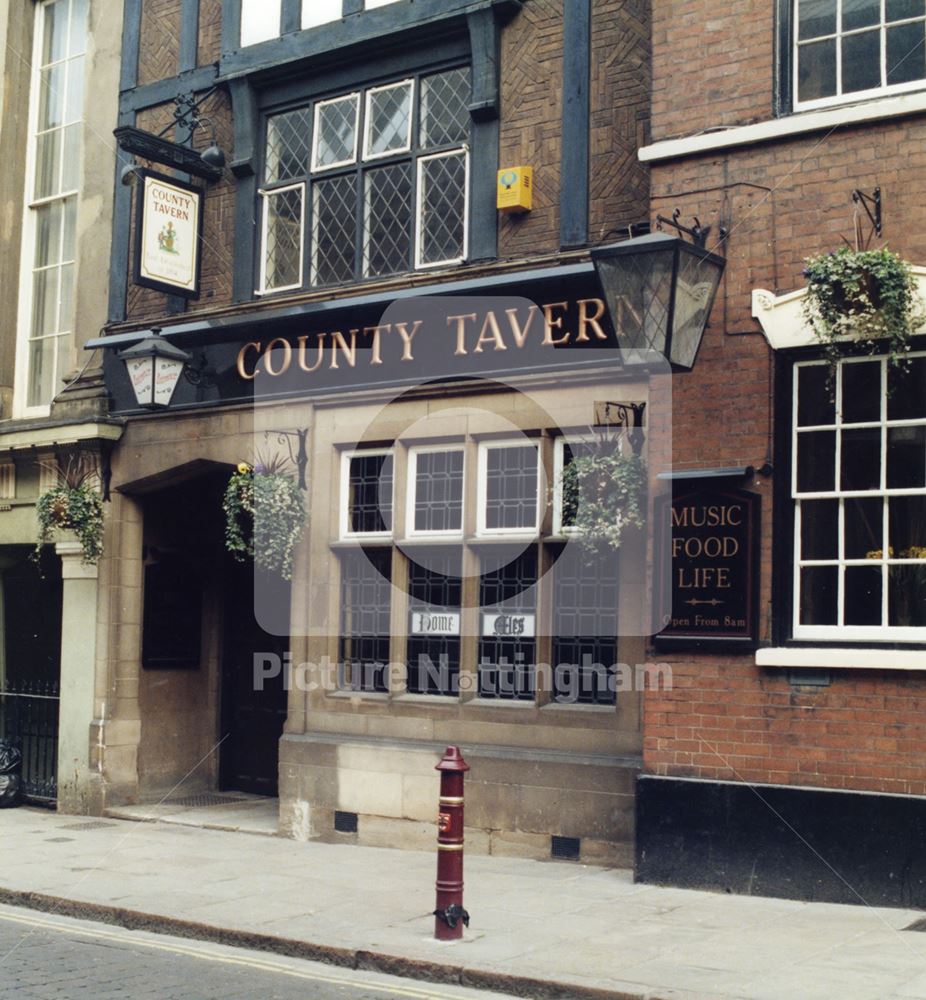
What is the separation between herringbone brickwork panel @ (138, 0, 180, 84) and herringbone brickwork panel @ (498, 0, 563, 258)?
13.9 ft

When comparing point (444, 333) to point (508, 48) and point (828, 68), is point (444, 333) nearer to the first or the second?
point (508, 48)

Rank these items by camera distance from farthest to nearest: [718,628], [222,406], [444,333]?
[222,406]
[444,333]
[718,628]

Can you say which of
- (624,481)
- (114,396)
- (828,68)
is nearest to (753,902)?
(624,481)

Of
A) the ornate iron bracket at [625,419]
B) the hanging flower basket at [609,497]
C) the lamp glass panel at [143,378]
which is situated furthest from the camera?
the lamp glass panel at [143,378]

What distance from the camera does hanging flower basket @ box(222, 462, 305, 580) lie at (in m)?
11.8

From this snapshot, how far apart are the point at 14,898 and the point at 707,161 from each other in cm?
726

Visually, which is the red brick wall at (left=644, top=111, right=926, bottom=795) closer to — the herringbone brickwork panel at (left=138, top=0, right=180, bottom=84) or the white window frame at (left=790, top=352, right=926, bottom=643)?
the white window frame at (left=790, top=352, right=926, bottom=643)

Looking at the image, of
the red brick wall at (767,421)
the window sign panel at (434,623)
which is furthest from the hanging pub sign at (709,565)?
the window sign panel at (434,623)

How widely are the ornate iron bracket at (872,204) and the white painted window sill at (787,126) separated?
1.70ft

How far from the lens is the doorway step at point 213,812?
41.0 ft

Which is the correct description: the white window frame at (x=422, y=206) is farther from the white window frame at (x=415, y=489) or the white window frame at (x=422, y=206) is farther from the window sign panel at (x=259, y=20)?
the window sign panel at (x=259, y=20)

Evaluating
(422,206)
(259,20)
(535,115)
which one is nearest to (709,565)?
(535,115)

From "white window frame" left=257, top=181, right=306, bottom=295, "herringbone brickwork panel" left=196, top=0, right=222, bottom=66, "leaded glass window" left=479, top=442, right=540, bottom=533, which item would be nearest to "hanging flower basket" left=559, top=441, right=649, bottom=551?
"leaded glass window" left=479, top=442, right=540, bottom=533

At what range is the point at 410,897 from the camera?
29.9 ft
